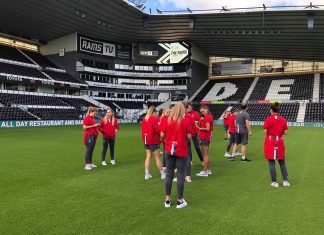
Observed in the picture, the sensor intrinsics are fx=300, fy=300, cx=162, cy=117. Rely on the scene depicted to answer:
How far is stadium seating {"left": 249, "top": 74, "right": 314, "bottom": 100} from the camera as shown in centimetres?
4994

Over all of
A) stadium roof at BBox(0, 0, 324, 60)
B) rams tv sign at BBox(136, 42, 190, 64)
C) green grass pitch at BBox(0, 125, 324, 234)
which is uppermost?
stadium roof at BBox(0, 0, 324, 60)

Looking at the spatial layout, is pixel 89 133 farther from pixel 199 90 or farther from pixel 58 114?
pixel 199 90

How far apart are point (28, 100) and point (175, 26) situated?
82.0 ft

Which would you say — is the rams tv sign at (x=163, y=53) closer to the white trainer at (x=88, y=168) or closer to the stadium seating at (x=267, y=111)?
the stadium seating at (x=267, y=111)

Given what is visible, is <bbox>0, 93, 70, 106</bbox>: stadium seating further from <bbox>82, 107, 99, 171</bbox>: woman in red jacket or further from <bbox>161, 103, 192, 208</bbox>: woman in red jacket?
<bbox>161, 103, 192, 208</bbox>: woman in red jacket

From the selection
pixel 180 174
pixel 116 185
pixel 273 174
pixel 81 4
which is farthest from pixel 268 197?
pixel 81 4

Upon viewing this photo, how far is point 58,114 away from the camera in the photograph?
40.5 meters

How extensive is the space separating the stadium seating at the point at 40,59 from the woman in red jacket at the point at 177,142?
4985cm

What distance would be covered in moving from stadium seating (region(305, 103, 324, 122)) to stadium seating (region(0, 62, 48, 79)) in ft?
132

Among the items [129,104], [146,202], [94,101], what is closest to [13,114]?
[94,101]

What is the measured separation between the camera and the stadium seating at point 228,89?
55.0 meters

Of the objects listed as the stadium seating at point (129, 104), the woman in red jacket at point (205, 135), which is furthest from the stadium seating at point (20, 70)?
the woman in red jacket at point (205, 135)

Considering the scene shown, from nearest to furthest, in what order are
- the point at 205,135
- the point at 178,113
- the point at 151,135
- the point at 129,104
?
the point at 178,113 → the point at 151,135 → the point at 205,135 → the point at 129,104

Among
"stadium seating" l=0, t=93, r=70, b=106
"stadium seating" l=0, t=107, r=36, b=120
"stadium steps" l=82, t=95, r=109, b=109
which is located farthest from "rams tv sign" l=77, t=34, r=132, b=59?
"stadium seating" l=0, t=107, r=36, b=120
